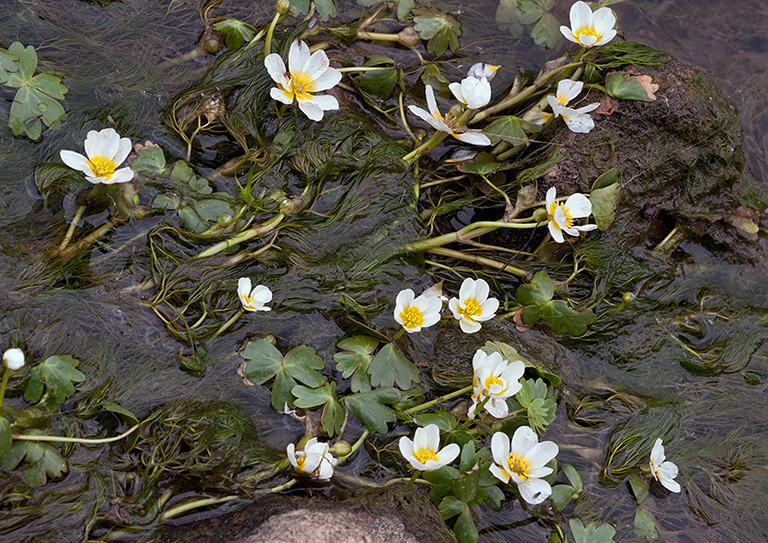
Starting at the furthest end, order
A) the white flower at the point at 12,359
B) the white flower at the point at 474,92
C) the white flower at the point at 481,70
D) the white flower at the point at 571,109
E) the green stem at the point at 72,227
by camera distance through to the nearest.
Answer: the white flower at the point at 481,70
the white flower at the point at 571,109
the white flower at the point at 474,92
the green stem at the point at 72,227
the white flower at the point at 12,359

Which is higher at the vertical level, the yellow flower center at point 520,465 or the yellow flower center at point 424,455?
the yellow flower center at point 424,455

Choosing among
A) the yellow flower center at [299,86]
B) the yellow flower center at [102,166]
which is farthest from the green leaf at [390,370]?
the yellow flower center at [102,166]

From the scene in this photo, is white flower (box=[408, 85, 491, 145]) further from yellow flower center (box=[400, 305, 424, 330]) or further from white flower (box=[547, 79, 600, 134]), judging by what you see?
yellow flower center (box=[400, 305, 424, 330])

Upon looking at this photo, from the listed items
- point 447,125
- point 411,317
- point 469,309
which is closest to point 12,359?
point 411,317

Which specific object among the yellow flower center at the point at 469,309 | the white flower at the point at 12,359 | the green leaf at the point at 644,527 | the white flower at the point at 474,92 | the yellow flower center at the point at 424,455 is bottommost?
the green leaf at the point at 644,527

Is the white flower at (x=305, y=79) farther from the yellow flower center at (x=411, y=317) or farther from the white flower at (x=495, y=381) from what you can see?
the white flower at (x=495, y=381)

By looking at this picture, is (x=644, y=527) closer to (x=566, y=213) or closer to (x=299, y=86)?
(x=566, y=213)
